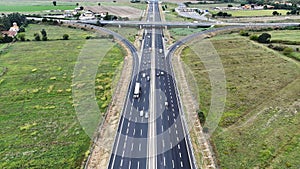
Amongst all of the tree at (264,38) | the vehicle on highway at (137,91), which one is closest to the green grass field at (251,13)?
the tree at (264,38)

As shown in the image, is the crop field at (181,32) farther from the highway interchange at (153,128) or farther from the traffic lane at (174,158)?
the traffic lane at (174,158)

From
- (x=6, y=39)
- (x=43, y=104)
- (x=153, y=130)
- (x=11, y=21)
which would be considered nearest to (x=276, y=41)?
(x=153, y=130)

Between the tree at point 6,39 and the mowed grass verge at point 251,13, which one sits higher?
the mowed grass verge at point 251,13

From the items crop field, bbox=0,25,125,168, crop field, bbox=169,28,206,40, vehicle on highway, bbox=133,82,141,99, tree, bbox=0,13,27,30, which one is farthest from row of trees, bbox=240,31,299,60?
tree, bbox=0,13,27,30

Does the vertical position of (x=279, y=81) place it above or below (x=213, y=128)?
above

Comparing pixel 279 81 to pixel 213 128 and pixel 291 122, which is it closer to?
pixel 291 122

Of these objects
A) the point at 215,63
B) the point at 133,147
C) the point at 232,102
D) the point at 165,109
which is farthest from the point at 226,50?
the point at 133,147
